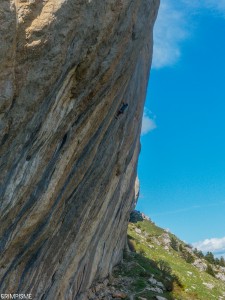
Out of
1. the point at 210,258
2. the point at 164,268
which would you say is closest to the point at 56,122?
the point at 164,268

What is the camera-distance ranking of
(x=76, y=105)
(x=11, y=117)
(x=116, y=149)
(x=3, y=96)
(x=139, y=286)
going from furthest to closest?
(x=139, y=286)
(x=116, y=149)
(x=76, y=105)
(x=11, y=117)
(x=3, y=96)

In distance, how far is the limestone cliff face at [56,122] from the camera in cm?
973

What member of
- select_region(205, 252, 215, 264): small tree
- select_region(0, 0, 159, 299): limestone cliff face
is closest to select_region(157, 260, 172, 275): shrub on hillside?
Result: select_region(0, 0, 159, 299): limestone cliff face

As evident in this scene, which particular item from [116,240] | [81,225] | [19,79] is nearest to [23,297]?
[81,225]

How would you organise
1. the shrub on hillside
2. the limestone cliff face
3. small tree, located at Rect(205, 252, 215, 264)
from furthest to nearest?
small tree, located at Rect(205, 252, 215, 264)
the shrub on hillside
the limestone cliff face

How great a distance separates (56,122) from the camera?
11.9m

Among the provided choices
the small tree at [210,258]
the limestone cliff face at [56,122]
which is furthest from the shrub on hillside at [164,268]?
the small tree at [210,258]

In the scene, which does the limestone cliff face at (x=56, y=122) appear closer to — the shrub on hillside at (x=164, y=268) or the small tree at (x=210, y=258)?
the shrub on hillside at (x=164, y=268)

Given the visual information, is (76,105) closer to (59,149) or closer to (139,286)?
(59,149)

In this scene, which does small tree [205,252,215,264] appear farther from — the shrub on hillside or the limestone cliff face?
the limestone cliff face

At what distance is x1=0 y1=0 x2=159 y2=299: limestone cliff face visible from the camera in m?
9.73

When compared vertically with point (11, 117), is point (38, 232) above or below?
below

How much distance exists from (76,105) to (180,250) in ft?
243

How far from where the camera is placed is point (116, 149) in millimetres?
20797
